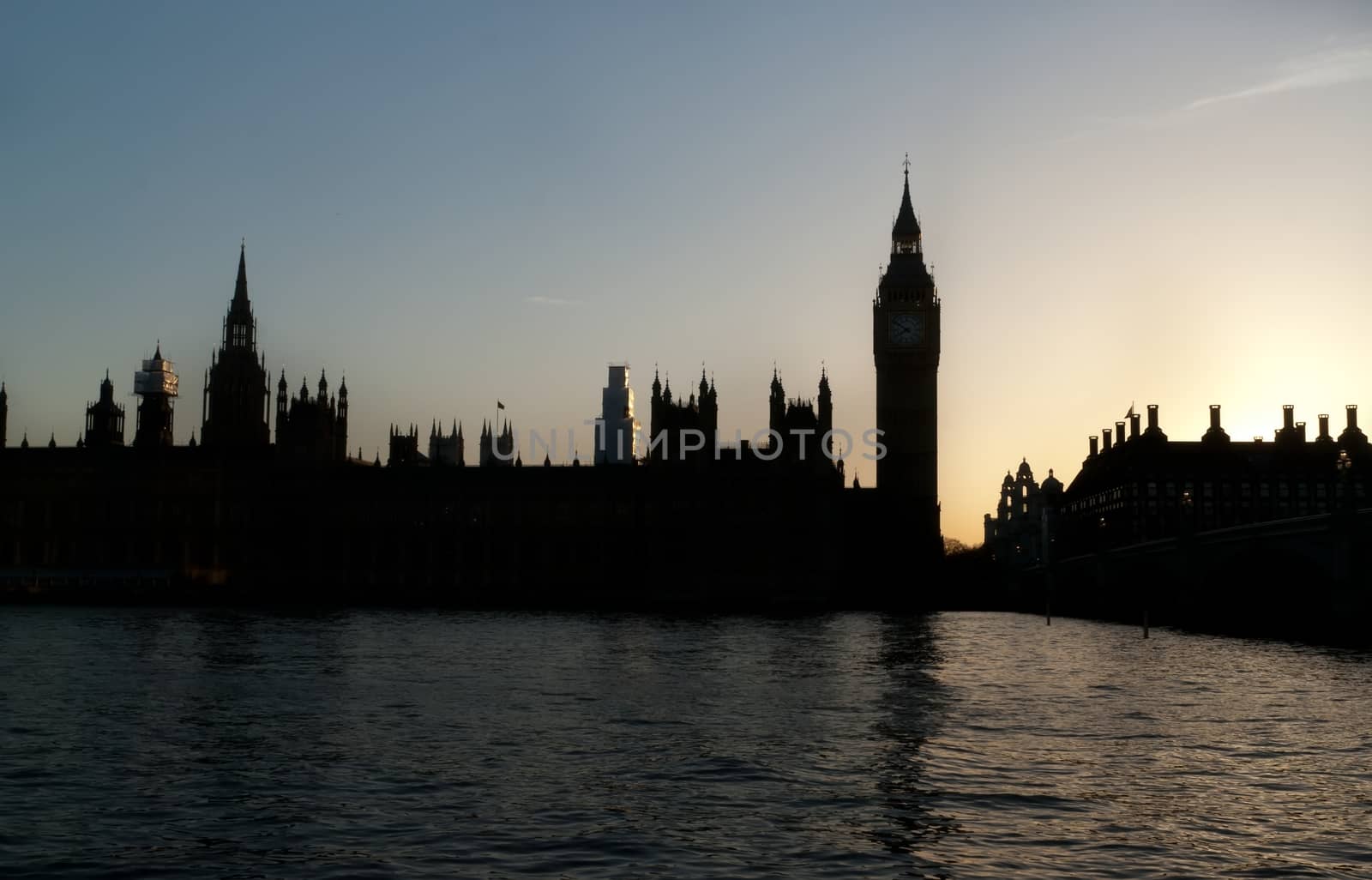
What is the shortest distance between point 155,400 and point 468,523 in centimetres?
4793

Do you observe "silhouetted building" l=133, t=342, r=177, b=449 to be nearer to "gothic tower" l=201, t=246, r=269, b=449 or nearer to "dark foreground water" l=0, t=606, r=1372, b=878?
"gothic tower" l=201, t=246, r=269, b=449

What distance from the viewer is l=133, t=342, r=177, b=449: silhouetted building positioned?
17038 cm

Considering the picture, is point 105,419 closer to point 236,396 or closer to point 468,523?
point 236,396

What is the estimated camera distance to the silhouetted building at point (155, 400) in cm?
17038

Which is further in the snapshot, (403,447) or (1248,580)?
(403,447)

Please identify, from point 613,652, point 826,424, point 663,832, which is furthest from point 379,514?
point 663,832

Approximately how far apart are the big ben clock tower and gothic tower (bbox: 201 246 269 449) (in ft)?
238

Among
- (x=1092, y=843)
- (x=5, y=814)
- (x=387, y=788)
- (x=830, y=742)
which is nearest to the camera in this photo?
(x=1092, y=843)

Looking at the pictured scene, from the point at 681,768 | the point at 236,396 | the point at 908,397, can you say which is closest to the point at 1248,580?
the point at 681,768

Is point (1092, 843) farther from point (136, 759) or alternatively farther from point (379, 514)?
point (379, 514)

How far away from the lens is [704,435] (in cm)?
15488

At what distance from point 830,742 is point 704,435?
12322 cm

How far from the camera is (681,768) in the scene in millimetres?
27891

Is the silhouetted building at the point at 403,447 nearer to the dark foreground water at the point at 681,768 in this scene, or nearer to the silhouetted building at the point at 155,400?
the silhouetted building at the point at 155,400
